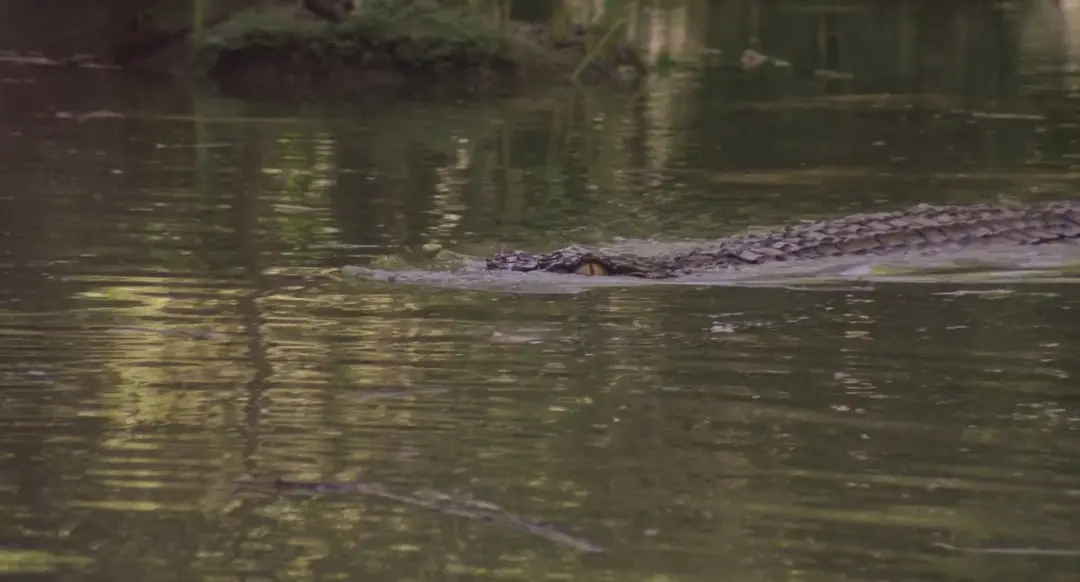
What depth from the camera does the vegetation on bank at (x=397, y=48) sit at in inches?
1004

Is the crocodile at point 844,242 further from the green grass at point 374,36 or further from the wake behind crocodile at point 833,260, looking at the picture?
the green grass at point 374,36

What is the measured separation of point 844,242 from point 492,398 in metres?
3.86

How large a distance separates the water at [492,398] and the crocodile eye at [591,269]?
50cm

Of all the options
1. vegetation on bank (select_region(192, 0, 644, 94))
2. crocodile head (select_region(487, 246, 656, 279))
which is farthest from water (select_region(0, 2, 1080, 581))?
vegetation on bank (select_region(192, 0, 644, 94))

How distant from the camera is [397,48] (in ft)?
86.1

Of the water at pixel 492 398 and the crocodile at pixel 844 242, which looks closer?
the water at pixel 492 398

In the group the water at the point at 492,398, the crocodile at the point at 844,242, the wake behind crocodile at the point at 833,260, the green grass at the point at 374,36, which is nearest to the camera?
the water at the point at 492,398

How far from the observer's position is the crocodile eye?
10.6 m

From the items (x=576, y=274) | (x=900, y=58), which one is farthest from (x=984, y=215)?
(x=900, y=58)

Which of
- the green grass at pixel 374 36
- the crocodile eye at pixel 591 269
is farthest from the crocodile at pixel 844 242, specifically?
the green grass at pixel 374 36

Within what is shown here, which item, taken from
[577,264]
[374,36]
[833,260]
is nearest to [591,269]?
[577,264]

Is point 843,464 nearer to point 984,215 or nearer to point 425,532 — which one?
point 425,532

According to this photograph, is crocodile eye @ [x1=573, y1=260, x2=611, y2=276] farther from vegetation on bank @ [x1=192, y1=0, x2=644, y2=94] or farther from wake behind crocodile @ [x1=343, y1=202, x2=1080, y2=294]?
vegetation on bank @ [x1=192, y1=0, x2=644, y2=94]

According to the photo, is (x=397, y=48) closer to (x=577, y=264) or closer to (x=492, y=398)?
(x=577, y=264)
